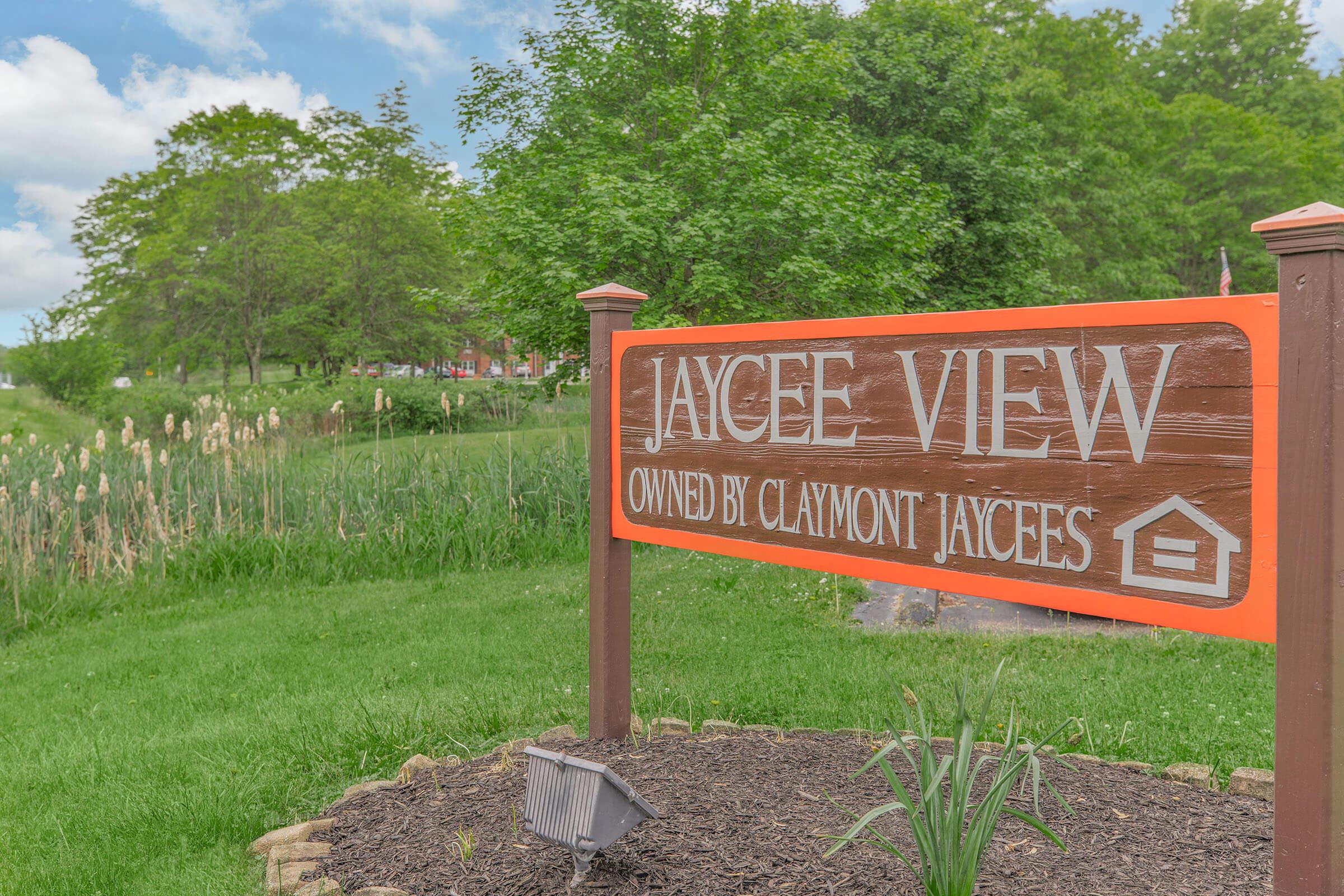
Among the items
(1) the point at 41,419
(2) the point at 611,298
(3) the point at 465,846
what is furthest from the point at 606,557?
(1) the point at 41,419

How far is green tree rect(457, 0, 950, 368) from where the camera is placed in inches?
394

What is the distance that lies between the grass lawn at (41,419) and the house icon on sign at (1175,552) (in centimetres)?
1576

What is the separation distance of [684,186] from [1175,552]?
964cm

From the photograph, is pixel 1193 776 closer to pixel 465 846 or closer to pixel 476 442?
pixel 465 846

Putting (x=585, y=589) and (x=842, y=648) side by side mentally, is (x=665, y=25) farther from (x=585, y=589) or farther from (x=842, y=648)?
(x=842, y=648)

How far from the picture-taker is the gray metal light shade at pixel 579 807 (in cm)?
234

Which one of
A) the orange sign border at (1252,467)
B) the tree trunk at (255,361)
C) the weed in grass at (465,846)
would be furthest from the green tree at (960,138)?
the tree trunk at (255,361)

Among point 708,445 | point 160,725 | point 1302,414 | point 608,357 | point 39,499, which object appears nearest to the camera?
point 1302,414

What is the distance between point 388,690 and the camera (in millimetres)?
4703

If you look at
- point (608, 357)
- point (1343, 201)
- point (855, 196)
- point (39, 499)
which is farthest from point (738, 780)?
point (1343, 201)

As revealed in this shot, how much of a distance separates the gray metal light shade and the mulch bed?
15 cm

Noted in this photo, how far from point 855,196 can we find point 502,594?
23.4 ft

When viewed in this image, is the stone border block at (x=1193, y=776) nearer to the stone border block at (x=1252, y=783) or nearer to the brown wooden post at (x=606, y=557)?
the stone border block at (x=1252, y=783)

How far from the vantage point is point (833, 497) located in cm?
262
